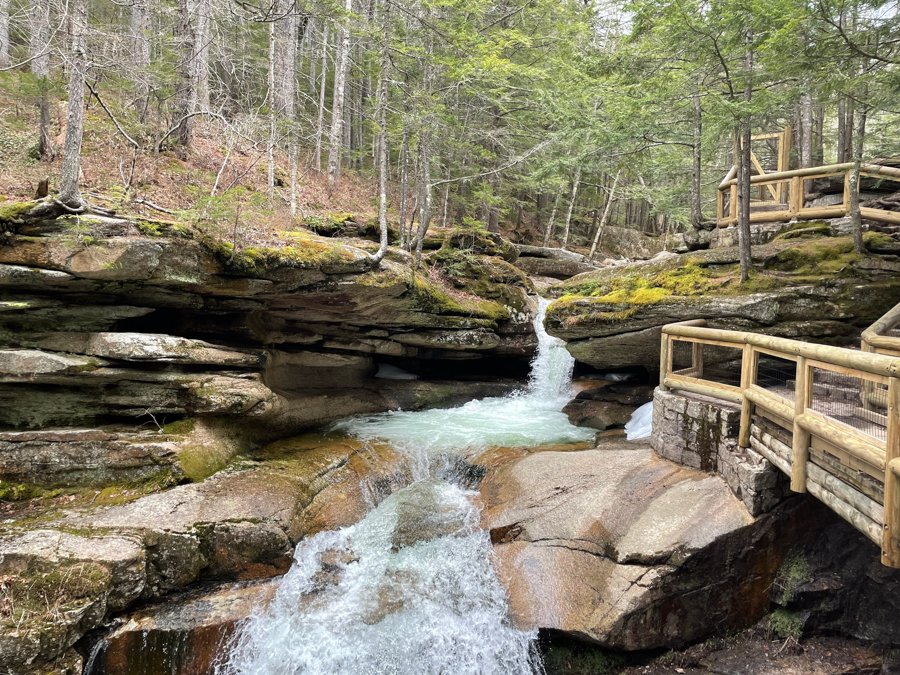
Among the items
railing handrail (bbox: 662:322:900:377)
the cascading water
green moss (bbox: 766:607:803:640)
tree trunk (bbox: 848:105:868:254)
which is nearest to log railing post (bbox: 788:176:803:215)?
tree trunk (bbox: 848:105:868:254)

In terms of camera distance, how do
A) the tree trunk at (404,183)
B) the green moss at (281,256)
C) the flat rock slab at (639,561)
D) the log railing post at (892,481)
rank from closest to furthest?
the log railing post at (892,481) → the flat rock slab at (639,561) → the green moss at (281,256) → the tree trunk at (404,183)

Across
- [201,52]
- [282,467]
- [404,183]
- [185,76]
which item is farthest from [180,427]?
[185,76]

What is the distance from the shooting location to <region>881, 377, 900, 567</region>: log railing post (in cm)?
360

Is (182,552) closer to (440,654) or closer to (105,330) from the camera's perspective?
(440,654)

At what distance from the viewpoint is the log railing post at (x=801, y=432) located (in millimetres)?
4926

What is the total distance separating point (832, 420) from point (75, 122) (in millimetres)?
10736

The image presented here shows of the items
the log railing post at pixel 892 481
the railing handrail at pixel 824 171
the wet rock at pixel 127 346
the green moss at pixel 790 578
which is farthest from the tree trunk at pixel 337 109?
the log railing post at pixel 892 481

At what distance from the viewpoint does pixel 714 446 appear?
6.79 m

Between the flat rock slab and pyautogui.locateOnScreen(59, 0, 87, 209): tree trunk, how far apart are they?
27.1 ft

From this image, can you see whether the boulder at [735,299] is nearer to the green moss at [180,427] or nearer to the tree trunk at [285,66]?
the green moss at [180,427]

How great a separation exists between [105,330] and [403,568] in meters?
6.52

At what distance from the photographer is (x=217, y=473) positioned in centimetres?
751

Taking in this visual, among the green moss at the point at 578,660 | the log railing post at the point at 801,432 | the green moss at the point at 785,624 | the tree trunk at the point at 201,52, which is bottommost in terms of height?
the green moss at the point at 578,660

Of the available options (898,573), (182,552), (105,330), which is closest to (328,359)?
(105,330)
